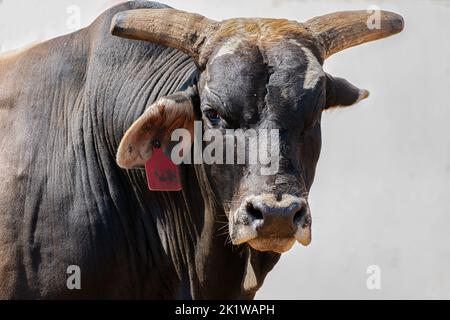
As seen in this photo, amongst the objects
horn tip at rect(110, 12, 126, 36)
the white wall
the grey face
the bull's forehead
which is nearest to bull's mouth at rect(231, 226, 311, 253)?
the grey face

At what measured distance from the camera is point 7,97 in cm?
985

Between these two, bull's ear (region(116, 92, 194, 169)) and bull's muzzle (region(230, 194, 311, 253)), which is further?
bull's ear (region(116, 92, 194, 169))

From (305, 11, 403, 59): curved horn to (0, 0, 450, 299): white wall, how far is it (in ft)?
12.4

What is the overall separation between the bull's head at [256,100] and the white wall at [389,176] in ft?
13.0

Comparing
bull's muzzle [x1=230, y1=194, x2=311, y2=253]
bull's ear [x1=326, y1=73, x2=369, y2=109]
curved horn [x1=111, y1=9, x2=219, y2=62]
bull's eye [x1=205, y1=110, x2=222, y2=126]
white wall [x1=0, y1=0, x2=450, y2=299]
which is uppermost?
curved horn [x1=111, y1=9, x2=219, y2=62]

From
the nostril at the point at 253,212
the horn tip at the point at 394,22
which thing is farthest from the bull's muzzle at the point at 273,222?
the horn tip at the point at 394,22

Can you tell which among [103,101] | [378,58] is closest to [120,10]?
[103,101]

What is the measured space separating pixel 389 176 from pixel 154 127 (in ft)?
15.7

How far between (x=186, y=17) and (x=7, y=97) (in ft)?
5.43

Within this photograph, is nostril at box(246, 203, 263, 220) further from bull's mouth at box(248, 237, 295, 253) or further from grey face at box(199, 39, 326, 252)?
bull's mouth at box(248, 237, 295, 253)

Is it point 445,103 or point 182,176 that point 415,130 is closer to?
point 445,103

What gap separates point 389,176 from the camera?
43.3 ft

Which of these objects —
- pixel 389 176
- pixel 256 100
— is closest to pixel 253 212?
pixel 256 100

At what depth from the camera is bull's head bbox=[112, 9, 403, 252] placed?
8.27 meters
